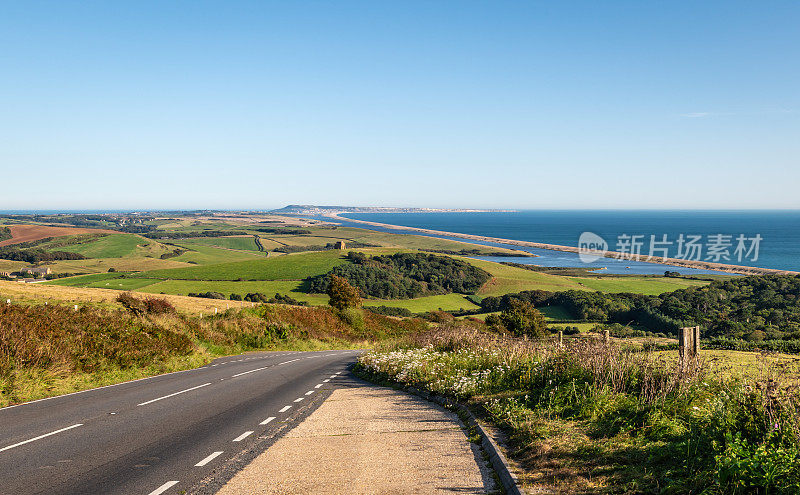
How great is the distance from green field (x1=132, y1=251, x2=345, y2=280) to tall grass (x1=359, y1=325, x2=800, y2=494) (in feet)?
342

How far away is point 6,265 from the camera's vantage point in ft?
363

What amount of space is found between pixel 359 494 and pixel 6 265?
449 ft

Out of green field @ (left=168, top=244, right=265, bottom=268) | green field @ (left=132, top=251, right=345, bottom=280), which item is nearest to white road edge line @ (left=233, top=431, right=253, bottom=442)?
green field @ (left=132, top=251, right=345, bottom=280)

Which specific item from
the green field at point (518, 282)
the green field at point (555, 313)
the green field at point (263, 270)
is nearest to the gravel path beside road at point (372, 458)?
the green field at point (555, 313)

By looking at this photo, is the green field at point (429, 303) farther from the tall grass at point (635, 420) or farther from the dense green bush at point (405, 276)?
the tall grass at point (635, 420)

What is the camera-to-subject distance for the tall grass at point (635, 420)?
5.73 metres

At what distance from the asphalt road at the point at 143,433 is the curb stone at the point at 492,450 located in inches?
147

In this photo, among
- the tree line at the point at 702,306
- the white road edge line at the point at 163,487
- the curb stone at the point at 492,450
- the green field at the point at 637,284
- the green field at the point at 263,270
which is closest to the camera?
the curb stone at the point at 492,450

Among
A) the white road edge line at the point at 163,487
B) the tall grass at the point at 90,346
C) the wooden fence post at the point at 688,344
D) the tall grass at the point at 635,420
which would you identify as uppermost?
the wooden fence post at the point at 688,344

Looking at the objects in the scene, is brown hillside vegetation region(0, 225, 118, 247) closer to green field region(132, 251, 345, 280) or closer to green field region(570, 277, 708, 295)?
green field region(132, 251, 345, 280)

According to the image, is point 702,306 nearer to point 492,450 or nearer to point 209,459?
point 492,450

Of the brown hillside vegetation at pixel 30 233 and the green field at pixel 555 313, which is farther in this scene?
the brown hillside vegetation at pixel 30 233

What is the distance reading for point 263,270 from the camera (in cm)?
11994

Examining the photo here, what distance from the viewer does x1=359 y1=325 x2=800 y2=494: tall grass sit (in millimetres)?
5729
